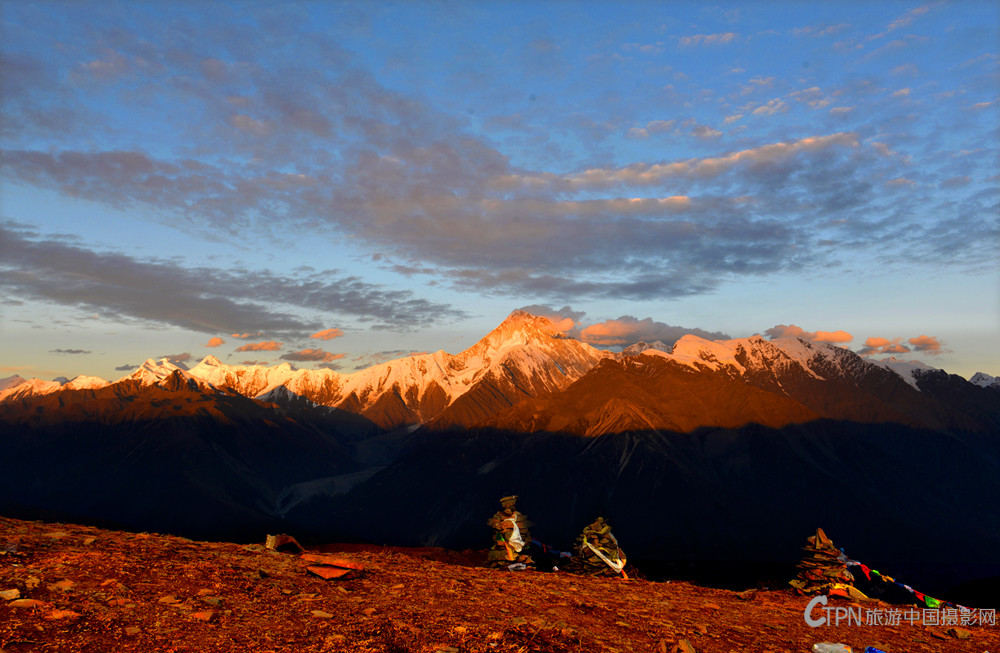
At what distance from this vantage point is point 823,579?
23031 millimetres

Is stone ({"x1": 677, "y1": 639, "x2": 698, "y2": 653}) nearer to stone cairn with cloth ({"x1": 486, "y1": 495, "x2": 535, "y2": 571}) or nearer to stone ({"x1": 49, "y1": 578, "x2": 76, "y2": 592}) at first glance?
stone cairn with cloth ({"x1": 486, "y1": 495, "x2": 535, "y2": 571})

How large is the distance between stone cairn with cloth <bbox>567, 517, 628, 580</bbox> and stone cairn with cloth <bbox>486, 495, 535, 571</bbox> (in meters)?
1.98

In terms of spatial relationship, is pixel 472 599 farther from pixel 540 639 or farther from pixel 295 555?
pixel 295 555

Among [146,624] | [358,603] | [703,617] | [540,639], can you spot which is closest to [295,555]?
[358,603]

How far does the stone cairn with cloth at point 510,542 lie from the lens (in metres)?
24.9

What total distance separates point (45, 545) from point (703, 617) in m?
17.7

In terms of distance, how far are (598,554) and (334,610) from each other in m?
13.4

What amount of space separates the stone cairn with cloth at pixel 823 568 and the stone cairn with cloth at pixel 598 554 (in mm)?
6488

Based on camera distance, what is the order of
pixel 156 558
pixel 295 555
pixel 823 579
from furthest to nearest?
pixel 823 579, pixel 295 555, pixel 156 558

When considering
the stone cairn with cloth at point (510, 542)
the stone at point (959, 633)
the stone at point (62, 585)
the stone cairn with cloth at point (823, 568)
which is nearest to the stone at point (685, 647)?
the stone at point (959, 633)

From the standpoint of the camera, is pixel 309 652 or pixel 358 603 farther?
pixel 358 603

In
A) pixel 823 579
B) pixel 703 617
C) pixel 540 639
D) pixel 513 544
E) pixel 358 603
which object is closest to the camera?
pixel 540 639

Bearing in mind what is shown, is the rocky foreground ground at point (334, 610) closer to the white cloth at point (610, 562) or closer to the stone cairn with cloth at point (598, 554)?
the white cloth at point (610, 562)

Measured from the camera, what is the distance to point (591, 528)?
1012 inches
